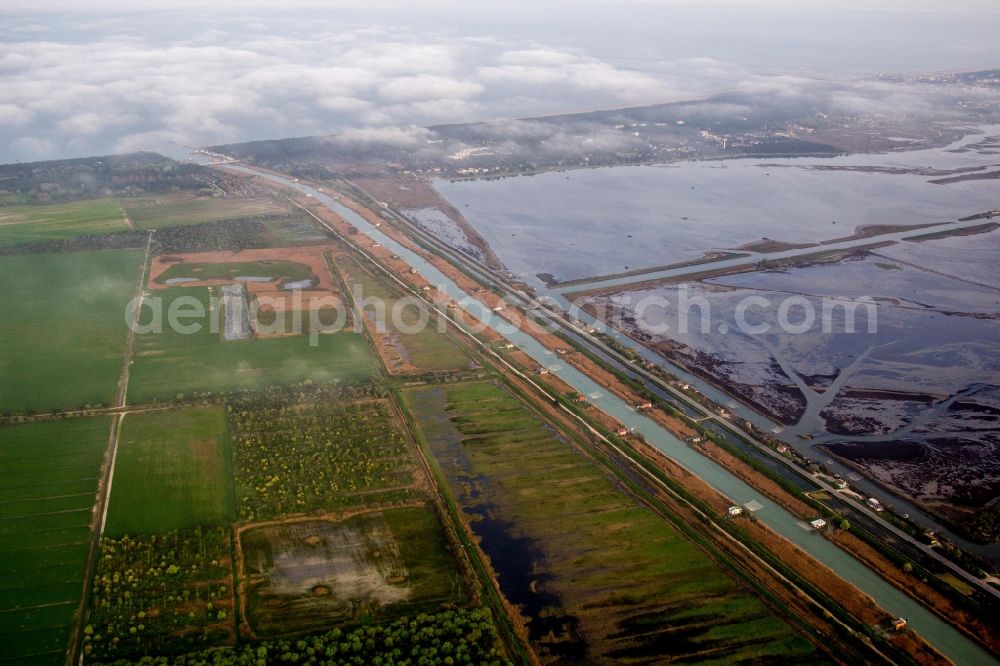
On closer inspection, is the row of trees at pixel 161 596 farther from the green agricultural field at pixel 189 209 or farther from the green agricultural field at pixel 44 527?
the green agricultural field at pixel 189 209

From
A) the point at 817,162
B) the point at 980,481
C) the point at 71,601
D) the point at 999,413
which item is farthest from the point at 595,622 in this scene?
the point at 817,162

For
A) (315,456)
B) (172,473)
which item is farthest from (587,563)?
(172,473)

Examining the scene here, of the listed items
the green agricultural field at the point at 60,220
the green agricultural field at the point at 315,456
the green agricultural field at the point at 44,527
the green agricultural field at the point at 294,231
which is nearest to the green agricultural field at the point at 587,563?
the green agricultural field at the point at 315,456

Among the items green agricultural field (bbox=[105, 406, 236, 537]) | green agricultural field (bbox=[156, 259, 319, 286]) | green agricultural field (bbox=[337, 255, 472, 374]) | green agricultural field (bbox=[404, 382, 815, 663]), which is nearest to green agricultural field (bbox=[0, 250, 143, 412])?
green agricultural field (bbox=[156, 259, 319, 286])

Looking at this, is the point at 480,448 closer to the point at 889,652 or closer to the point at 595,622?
the point at 595,622

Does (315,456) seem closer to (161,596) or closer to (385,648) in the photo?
(161,596)
